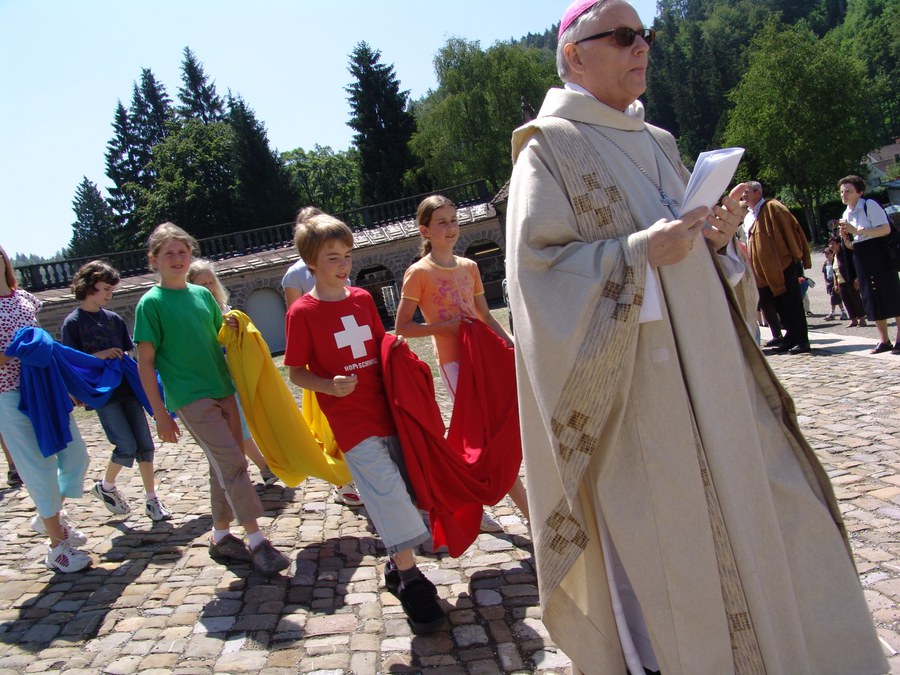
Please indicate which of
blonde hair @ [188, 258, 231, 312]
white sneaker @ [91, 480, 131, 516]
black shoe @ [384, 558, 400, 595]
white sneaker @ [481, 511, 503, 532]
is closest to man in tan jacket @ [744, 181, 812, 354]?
white sneaker @ [481, 511, 503, 532]

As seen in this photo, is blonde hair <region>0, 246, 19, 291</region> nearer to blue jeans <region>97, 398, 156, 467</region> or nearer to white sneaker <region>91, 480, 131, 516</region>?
blue jeans <region>97, 398, 156, 467</region>

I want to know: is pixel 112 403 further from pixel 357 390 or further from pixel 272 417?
pixel 357 390

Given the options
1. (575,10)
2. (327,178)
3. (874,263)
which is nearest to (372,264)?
(874,263)

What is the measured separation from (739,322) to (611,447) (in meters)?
0.68

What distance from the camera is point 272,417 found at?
4.90 metres

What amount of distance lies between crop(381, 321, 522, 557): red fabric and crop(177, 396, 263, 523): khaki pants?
4.22ft

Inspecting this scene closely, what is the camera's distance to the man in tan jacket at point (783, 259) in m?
8.98

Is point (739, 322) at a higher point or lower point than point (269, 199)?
lower

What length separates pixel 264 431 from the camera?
491 cm

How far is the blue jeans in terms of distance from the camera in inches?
229

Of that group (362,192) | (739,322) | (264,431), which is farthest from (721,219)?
(362,192)

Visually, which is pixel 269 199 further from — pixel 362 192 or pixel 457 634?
pixel 457 634

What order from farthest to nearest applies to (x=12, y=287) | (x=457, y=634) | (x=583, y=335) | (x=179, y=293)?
1. (x=12, y=287)
2. (x=179, y=293)
3. (x=457, y=634)
4. (x=583, y=335)

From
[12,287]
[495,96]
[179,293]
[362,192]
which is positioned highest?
[495,96]
